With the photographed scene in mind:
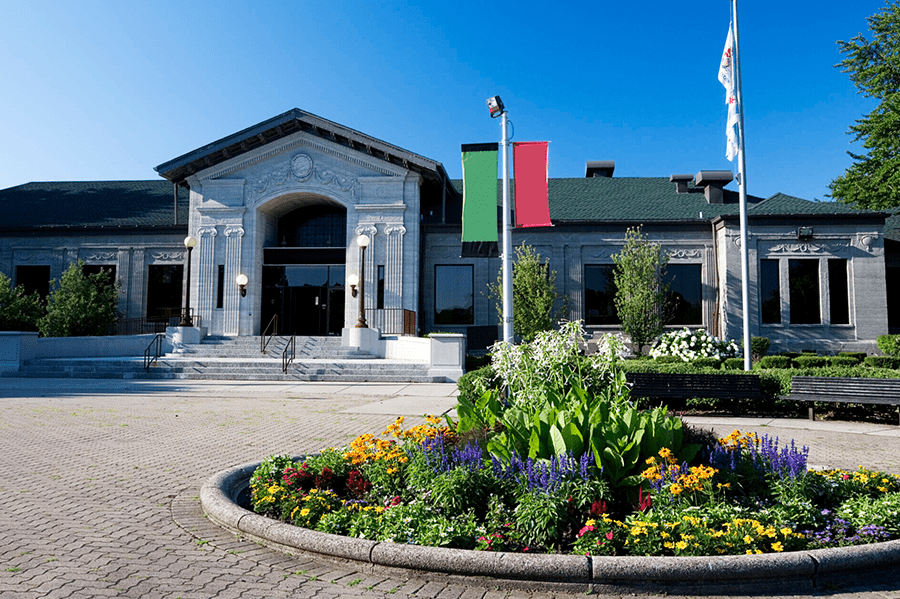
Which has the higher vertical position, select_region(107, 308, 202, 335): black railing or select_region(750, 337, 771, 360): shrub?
select_region(107, 308, 202, 335): black railing

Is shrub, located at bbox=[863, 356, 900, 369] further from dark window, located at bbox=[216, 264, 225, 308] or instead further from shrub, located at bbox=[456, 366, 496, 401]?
dark window, located at bbox=[216, 264, 225, 308]

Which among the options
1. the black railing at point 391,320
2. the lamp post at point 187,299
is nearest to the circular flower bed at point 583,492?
the black railing at point 391,320

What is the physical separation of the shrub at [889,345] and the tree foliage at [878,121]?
5.34 m

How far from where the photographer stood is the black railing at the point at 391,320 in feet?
86.4

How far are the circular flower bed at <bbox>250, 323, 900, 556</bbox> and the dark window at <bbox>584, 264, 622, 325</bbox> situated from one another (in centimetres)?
2162

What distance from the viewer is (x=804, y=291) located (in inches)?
1023

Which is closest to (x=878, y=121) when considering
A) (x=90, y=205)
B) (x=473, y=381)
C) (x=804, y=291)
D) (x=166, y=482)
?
(x=804, y=291)

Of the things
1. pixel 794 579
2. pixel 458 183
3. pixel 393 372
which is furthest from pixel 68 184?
pixel 794 579

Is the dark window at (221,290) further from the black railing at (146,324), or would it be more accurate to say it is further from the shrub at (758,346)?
the shrub at (758,346)

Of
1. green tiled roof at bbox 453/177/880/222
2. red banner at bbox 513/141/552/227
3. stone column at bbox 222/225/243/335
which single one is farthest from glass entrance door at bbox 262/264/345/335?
red banner at bbox 513/141/552/227

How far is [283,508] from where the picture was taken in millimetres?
4973

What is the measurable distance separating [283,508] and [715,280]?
85.2 feet

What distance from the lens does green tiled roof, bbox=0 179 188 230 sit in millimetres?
30703

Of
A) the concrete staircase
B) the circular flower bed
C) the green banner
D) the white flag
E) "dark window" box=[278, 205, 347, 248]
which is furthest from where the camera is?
"dark window" box=[278, 205, 347, 248]
